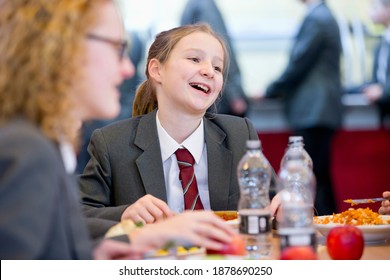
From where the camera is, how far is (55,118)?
4.46 ft

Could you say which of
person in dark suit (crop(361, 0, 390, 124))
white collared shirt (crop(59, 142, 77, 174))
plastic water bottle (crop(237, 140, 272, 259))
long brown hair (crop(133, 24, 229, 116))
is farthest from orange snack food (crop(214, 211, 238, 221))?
person in dark suit (crop(361, 0, 390, 124))

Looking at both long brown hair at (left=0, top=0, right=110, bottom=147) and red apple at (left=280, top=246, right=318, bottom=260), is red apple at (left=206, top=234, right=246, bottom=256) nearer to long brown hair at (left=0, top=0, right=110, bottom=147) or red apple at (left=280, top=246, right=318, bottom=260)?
red apple at (left=280, top=246, right=318, bottom=260)

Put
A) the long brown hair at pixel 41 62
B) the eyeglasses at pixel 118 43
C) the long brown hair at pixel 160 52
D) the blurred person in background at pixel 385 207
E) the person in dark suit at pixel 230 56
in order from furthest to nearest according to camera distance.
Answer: the person in dark suit at pixel 230 56
the long brown hair at pixel 160 52
the blurred person in background at pixel 385 207
the eyeglasses at pixel 118 43
the long brown hair at pixel 41 62

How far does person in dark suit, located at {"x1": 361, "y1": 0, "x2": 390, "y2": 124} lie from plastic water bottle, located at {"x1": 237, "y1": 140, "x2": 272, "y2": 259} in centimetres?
331

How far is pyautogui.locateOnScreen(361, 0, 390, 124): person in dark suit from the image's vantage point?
5.35 meters

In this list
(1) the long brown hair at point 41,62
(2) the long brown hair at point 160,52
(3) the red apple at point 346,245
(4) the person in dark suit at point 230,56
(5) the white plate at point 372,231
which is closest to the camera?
(1) the long brown hair at point 41,62

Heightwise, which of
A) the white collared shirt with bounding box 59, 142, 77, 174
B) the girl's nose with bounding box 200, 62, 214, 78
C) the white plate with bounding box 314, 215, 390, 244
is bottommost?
the white plate with bounding box 314, 215, 390, 244

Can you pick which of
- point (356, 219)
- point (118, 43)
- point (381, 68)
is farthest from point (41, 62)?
point (381, 68)

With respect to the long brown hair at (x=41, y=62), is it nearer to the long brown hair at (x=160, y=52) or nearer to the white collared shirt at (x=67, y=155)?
the white collared shirt at (x=67, y=155)

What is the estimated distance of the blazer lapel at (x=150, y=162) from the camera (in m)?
2.53

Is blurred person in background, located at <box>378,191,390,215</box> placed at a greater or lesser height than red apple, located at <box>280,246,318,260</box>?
lesser

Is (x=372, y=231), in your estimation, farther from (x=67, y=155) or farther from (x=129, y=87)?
(x=129, y=87)

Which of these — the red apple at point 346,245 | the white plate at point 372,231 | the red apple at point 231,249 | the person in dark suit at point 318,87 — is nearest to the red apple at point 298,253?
the red apple at point 231,249
